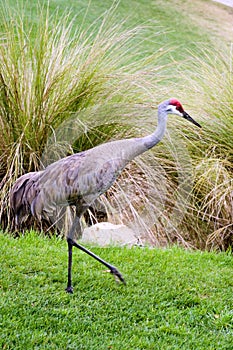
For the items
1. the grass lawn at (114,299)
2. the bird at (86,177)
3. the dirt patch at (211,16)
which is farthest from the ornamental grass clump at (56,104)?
the dirt patch at (211,16)

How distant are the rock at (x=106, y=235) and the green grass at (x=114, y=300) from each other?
288 mm

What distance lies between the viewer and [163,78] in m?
6.55

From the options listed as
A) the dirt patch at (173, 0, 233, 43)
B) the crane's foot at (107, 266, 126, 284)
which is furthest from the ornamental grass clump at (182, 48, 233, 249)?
the dirt patch at (173, 0, 233, 43)

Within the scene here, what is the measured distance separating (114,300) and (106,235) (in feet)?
4.48

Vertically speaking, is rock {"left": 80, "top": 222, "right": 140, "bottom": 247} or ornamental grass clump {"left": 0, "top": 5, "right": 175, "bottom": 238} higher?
ornamental grass clump {"left": 0, "top": 5, "right": 175, "bottom": 238}

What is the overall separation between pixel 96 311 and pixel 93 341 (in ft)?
1.20

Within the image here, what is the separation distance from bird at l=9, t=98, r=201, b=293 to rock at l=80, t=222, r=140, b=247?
959 mm

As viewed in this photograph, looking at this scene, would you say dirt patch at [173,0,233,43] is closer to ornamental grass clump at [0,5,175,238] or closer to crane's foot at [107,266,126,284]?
ornamental grass clump at [0,5,175,238]

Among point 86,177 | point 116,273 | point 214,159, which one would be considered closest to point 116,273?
point 116,273

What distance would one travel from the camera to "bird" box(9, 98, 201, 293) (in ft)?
13.0

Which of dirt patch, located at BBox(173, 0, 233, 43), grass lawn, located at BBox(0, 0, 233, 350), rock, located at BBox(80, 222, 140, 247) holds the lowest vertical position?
rock, located at BBox(80, 222, 140, 247)

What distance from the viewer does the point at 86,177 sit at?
13.1 ft

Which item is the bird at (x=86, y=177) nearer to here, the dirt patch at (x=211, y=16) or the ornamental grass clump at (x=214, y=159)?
the ornamental grass clump at (x=214, y=159)

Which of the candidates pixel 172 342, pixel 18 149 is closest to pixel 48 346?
pixel 172 342
